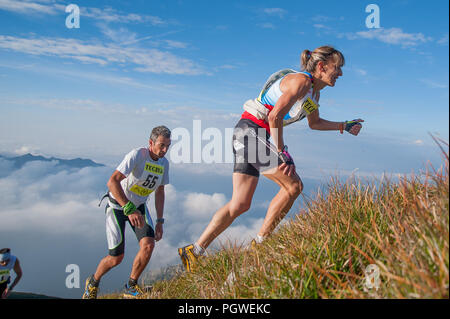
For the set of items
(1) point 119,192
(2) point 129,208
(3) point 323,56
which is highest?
(3) point 323,56

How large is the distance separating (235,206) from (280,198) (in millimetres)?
614

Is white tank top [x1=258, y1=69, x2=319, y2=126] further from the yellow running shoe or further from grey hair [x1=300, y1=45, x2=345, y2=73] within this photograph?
the yellow running shoe

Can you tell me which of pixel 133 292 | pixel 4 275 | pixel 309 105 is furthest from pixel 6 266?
pixel 309 105

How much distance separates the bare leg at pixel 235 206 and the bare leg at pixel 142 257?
2.95 feet

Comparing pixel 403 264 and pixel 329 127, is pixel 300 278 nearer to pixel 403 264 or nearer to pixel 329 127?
pixel 403 264

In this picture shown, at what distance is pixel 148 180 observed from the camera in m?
5.14

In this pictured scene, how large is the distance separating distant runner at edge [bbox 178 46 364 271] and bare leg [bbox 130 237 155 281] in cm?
71

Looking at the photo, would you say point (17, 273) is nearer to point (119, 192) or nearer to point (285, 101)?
point (119, 192)

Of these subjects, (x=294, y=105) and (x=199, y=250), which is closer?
(x=294, y=105)

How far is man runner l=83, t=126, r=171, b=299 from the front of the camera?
495cm

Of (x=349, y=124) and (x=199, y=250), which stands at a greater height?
(x=349, y=124)

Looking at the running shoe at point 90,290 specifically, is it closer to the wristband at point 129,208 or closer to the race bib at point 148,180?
the wristband at point 129,208

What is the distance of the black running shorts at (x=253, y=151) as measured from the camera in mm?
4387
